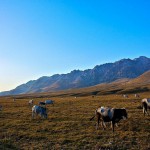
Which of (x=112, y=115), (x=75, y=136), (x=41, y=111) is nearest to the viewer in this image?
(x=75, y=136)

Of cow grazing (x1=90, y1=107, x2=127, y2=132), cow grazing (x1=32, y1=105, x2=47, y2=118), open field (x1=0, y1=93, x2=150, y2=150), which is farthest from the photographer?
cow grazing (x1=32, y1=105, x2=47, y2=118)

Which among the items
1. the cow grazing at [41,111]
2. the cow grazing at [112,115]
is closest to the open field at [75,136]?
the cow grazing at [112,115]

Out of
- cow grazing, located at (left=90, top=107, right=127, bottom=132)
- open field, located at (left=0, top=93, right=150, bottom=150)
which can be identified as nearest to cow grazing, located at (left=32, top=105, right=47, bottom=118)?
open field, located at (left=0, top=93, right=150, bottom=150)

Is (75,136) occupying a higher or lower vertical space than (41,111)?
lower

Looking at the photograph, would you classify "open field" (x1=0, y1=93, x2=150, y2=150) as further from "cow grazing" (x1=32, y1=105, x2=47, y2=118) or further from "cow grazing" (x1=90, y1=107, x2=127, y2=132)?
"cow grazing" (x1=32, y1=105, x2=47, y2=118)

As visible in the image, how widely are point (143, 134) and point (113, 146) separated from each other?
4.92 m

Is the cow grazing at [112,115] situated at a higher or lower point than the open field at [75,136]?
higher

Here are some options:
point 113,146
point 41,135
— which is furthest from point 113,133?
point 41,135

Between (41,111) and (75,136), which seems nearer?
(75,136)

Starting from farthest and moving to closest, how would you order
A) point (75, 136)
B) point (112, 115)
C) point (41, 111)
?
1. point (41, 111)
2. point (112, 115)
3. point (75, 136)

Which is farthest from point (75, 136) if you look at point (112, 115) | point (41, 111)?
point (41, 111)

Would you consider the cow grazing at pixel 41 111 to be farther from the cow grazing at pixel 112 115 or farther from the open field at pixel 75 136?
the cow grazing at pixel 112 115

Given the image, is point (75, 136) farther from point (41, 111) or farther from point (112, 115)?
point (41, 111)

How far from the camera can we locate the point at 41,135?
2612cm
